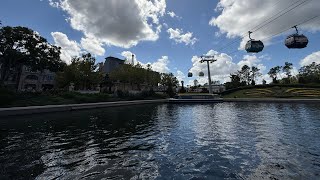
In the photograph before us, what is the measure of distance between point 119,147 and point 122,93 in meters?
43.0

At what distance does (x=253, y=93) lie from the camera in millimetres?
69188

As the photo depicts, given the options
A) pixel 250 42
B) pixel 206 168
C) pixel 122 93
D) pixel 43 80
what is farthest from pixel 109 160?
pixel 43 80

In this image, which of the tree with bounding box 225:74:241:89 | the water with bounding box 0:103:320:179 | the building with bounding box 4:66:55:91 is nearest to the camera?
the water with bounding box 0:103:320:179

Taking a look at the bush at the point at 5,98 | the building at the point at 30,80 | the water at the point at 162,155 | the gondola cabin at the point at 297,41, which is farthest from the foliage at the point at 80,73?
the gondola cabin at the point at 297,41

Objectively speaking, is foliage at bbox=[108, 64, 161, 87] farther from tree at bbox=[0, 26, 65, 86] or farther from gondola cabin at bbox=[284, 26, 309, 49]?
gondola cabin at bbox=[284, 26, 309, 49]

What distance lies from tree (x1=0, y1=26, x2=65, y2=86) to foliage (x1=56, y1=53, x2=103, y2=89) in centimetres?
1240

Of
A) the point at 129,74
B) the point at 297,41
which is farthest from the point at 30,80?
the point at 297,41

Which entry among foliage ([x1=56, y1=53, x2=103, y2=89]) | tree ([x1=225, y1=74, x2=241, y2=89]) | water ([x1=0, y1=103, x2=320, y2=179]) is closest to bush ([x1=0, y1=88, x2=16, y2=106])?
water ([x1=0, y1=103, x2=320, y2=179])

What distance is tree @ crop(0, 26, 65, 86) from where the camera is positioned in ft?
135

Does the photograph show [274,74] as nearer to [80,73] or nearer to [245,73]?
[245,73]

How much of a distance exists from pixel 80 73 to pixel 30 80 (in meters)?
32.9

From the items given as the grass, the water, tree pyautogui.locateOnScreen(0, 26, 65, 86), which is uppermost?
tree pyautogui.locateOnScreen(0, 26, 65, 86)

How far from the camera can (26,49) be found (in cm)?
4359

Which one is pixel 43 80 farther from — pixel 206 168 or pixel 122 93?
pixel 206 168
